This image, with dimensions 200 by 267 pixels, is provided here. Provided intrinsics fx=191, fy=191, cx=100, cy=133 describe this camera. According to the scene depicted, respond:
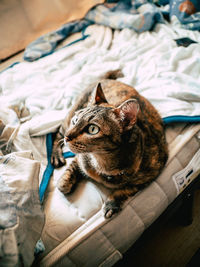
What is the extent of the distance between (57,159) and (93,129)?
0.36 m

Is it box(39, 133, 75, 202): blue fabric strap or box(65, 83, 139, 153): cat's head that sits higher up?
box(65, 83, 139, 153): cat's head

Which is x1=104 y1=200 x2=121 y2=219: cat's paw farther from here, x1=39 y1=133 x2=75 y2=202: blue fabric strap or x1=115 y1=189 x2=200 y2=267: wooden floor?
x1=115 y1=189 x2=200 y2=267: wooden floor

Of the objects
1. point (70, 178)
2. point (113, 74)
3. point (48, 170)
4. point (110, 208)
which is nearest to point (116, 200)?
point (110, 208)

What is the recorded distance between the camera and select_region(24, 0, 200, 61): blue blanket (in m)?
1.59

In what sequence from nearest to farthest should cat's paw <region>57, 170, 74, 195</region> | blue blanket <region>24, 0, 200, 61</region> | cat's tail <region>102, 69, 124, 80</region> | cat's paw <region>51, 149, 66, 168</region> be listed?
cat's paw <region>57, 170, 74, 195</region>, cat's paw <region>51, 149, 66, 168</region>, cat's tail <region>102, 69, 124, 80</region>, blue blanket <region>24, 0, 200, 61</region>

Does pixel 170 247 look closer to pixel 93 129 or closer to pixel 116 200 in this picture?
pixel 116 200

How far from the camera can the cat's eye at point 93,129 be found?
0.77 meters

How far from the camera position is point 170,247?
1134 millimetres

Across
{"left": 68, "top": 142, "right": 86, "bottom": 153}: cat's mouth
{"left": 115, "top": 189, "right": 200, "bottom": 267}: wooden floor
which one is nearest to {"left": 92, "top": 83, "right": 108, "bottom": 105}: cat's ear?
{"left": 68, "top": 142, "right": 86, "bottom": 153}: cat's mouth

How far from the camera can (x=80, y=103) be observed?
3.75 ft

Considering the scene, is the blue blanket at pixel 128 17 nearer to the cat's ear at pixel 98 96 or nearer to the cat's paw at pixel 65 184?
the cat's ear at pixel 98 96

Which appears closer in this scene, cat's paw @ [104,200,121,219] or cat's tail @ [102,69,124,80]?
cat's paw @ [104,200,121,219]

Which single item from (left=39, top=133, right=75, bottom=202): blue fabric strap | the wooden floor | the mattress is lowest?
the wooden floor

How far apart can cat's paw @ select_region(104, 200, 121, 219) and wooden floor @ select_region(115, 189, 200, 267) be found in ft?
1.27
